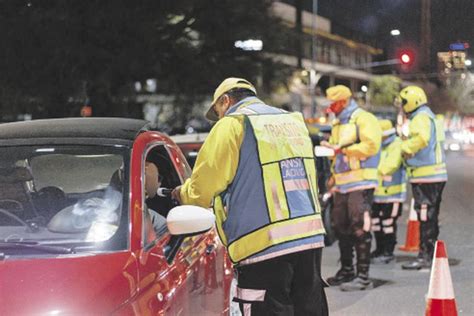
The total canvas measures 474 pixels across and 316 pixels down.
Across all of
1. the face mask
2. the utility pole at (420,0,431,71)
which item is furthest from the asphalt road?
the utility pole at (420,0,431,71)

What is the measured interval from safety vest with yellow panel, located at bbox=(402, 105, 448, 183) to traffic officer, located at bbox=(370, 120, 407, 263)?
0.64m

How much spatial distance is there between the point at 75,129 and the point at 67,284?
1351 millimetres

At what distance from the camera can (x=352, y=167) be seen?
8406mm

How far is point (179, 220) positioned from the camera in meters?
3.71

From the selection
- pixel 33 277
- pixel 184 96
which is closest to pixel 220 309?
pixel 33 277

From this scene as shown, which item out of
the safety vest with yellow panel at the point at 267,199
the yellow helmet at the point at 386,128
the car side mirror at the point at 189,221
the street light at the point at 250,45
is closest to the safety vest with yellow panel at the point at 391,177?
the yellow helmet at the point at 386,128

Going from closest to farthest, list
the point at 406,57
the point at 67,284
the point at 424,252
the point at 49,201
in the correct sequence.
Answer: the point at 67,284 → the point at 49,201 → the point at 424,252 → the point at 406,57

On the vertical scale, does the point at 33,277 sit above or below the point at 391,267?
above

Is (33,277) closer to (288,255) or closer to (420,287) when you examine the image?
(288,255)

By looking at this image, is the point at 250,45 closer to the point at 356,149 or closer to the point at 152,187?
the point at 356,149

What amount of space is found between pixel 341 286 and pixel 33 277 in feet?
17.7

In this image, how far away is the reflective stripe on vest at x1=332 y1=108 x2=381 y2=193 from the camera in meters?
8.30

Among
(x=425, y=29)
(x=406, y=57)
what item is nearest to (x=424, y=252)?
(x=406, y=57)

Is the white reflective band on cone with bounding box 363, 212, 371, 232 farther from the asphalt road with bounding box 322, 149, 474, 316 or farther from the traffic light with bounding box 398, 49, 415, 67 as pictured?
the traffic light with bounding box 398, 49, 415, 67
